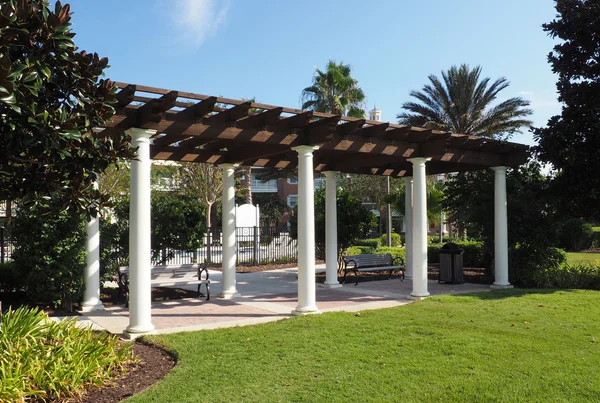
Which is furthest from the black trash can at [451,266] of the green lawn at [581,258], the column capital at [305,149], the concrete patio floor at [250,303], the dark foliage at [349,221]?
the green lawn at [581,258]

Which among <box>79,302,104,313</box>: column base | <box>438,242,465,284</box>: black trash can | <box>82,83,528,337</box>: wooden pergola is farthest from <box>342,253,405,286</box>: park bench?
<box>79,302,104,313</box>: column base

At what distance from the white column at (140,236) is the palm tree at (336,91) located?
62.9ft

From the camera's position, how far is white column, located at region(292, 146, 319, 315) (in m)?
9.70

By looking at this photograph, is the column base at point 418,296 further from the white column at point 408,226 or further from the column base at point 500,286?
the white column at point 408,226

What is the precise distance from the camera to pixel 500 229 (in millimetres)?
13258

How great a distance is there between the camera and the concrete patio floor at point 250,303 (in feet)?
30.1

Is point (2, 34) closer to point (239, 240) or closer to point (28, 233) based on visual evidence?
point (28, 233)

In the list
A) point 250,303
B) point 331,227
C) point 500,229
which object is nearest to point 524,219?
point 500,229

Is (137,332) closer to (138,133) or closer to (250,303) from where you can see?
(138,133)

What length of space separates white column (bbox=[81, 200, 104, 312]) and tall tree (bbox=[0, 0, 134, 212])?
492cm

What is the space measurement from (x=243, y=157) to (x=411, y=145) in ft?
11.9

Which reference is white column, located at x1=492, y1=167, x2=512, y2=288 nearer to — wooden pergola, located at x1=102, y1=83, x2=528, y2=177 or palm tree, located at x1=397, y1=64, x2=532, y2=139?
wooden pergola, located at x1=102, y1=83, x2=528, y2=177

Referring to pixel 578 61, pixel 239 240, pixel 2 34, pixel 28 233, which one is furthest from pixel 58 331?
pixel 239 240

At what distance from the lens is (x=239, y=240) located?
23453 mm
